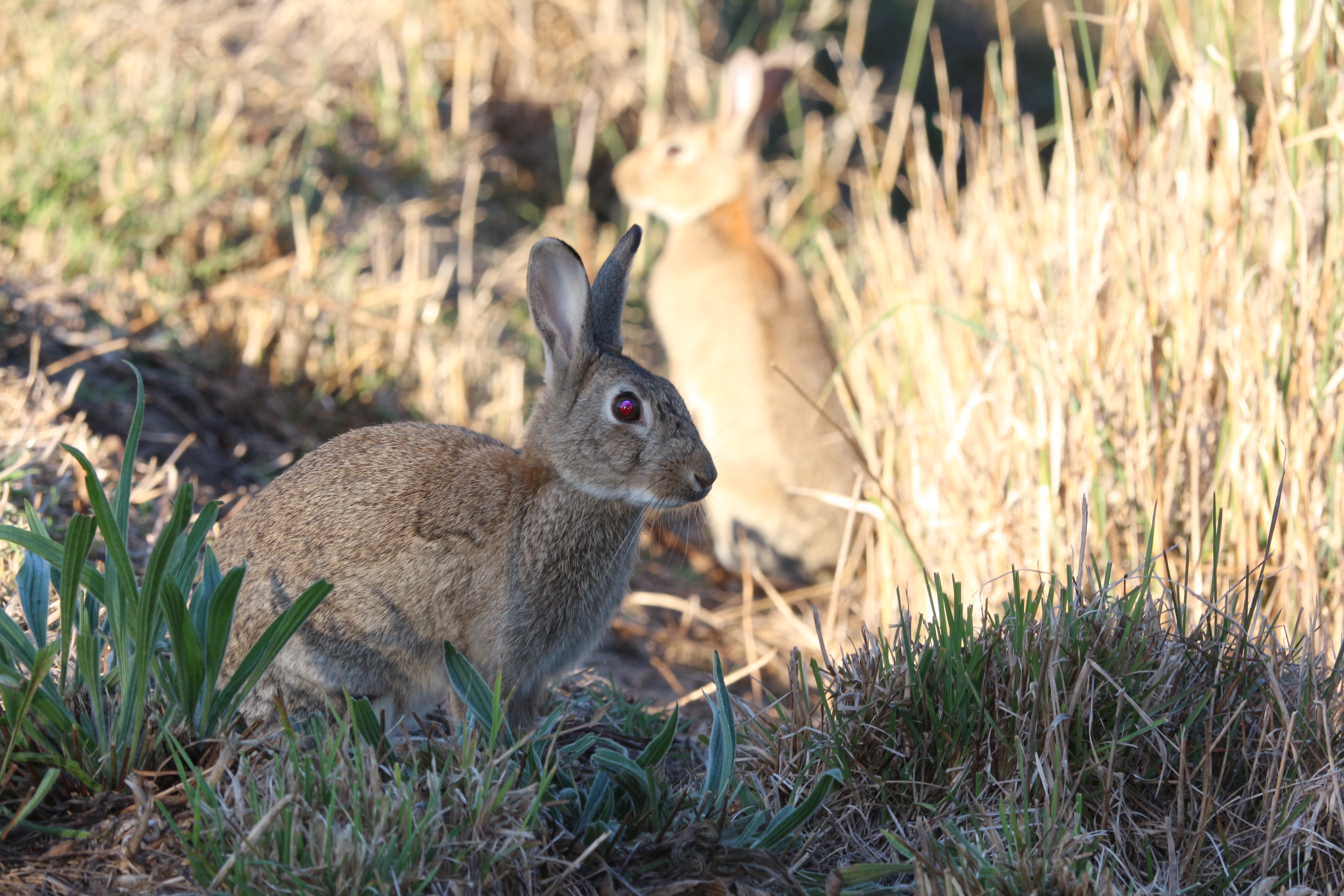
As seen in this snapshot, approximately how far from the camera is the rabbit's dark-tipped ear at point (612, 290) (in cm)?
291

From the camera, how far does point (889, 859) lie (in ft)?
7.47

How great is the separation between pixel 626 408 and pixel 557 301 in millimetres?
329

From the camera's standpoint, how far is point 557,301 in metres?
2.87

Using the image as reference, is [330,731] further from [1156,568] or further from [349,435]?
[1156,568]

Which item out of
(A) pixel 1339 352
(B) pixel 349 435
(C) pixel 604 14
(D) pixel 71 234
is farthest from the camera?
(C) pixel 604 14

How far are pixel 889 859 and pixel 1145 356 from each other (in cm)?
188

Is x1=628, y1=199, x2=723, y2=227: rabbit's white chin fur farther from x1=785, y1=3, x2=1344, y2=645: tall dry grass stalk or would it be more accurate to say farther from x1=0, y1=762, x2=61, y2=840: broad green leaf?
x1=0, y1=762, x2=61, y2=840: broad green leaf

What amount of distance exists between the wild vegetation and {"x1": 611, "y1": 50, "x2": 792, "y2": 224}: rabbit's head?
0.70 meters

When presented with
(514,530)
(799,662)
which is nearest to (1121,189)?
(799,662)

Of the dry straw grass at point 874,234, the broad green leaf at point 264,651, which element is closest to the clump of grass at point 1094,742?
the dry straw grass at point 874,234

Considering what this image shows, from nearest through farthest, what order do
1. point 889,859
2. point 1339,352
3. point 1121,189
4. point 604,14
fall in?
point 889,859 < point 1339,352 < point 1121,189 < point 604,14

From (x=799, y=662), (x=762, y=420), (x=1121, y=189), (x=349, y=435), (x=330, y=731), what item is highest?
(x=1121, y=189)

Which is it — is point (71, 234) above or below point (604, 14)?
below

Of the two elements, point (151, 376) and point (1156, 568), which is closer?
point (1156, 568)
